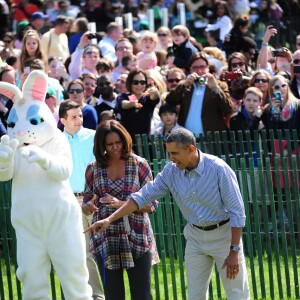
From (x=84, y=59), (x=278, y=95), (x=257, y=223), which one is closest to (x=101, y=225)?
(x=257, y=223)

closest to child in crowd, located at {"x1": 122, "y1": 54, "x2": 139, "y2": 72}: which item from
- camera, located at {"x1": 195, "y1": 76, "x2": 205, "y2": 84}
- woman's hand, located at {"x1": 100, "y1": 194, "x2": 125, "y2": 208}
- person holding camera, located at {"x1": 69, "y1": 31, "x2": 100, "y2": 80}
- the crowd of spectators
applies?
the crowd of spectators

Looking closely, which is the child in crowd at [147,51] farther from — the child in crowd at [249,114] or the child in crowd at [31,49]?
the child in crowd at [249,114]

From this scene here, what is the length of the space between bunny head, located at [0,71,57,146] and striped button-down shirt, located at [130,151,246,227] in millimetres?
1015

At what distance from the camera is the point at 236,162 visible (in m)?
12.1

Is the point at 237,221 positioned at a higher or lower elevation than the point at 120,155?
lower

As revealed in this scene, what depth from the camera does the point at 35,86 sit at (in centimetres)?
1036

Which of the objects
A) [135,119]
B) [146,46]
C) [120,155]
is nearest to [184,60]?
[146,46]

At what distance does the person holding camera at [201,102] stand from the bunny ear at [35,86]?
4.16 metres

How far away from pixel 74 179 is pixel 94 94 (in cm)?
444

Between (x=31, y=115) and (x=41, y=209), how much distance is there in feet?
2.80

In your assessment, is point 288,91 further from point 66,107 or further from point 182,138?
point 182,138

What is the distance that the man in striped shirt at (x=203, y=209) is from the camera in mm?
9688

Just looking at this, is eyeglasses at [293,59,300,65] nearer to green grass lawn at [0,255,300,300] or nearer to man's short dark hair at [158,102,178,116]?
man's short dark hair at [158,102,178,116]

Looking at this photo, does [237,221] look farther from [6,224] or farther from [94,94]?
[94,94]
